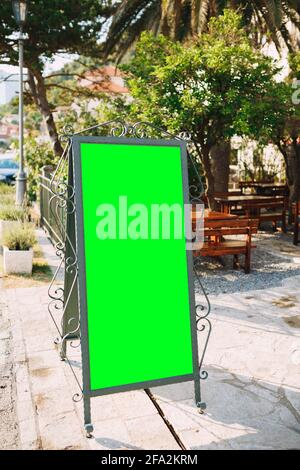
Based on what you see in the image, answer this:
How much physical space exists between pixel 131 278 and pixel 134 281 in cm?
3

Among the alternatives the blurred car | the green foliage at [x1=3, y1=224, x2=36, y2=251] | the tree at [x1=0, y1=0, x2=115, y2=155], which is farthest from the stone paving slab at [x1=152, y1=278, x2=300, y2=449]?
the blurred car

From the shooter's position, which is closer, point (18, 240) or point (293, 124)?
point (18, 240)

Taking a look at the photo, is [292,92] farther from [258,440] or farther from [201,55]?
[258,440]

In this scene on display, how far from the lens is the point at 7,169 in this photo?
912 inches

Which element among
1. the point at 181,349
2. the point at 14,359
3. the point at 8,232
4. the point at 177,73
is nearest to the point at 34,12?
the point at 177,73

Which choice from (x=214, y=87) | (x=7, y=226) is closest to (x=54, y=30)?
(x=214, y=87)

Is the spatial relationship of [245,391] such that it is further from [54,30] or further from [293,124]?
[54,30]

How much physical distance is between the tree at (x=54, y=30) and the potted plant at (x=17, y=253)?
27.2 feet

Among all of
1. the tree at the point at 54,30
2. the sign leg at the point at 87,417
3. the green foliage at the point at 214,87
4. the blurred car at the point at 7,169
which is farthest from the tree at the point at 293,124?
the blurred car at the point at 7,169

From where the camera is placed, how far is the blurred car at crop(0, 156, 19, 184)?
22.2 metres

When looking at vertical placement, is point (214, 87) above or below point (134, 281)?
above

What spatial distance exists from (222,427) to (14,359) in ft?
7.03

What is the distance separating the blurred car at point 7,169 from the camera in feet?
72.8

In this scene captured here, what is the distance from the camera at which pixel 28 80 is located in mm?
17234
